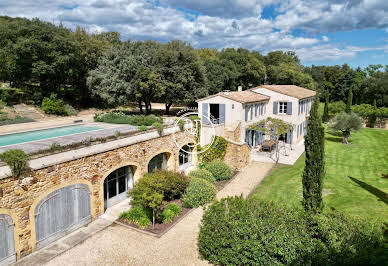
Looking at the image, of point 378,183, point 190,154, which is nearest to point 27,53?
point 190,154

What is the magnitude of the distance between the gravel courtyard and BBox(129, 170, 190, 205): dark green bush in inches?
70.2

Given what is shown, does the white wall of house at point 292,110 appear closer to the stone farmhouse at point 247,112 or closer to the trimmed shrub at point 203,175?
the stone farmhouse at point 247,112

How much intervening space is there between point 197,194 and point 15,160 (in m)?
9.14

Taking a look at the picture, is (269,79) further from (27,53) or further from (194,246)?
(194,246)

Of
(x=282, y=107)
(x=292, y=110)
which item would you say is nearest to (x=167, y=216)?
(x=292, y=110)

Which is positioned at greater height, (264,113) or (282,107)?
(282,107)

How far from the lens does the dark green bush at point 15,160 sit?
991cm

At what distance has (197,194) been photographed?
15461 mm

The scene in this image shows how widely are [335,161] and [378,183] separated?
5.54 metres

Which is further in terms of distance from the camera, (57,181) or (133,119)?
(133,119)

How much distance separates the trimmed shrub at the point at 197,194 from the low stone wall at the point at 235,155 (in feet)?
19.5

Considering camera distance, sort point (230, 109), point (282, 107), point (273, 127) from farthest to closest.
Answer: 1. point (282, 107)
2. point (273, 127)
3. point (230, 109)

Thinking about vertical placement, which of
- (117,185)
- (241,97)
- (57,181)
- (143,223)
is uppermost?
(241,97)

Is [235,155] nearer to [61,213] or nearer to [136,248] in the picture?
[136,248]
